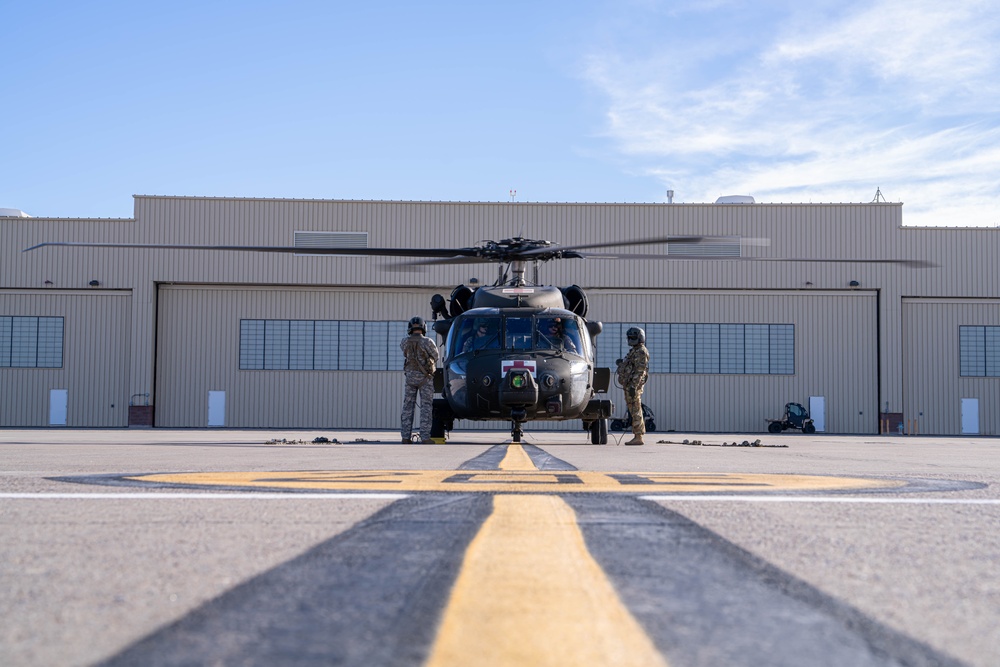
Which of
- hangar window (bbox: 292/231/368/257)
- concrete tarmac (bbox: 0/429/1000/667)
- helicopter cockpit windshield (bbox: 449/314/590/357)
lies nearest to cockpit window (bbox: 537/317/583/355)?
helicopter cockpit windshield (bbox: 449/314/590/357)

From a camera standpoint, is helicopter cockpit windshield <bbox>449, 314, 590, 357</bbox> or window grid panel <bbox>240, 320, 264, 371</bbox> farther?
window grid panel <bbox>240, 320, 264, 371</bbox>

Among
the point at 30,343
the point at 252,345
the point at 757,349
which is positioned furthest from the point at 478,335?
the point at 30,343

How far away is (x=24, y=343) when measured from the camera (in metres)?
36.7

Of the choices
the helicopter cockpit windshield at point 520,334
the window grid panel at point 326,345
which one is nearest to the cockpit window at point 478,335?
the helicopter cockpit windshield at point 520,334

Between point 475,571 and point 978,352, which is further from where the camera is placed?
point 978,352

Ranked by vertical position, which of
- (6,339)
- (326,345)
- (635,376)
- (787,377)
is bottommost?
(635,376)

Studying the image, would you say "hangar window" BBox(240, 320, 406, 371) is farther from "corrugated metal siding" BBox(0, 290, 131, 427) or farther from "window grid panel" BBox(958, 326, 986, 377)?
"window grid panel" BBox(958, 326, 986, 377)

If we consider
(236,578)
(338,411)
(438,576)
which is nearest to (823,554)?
(438,576)

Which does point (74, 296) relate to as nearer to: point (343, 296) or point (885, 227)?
point (343, 296)

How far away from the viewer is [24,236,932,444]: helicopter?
15234mm

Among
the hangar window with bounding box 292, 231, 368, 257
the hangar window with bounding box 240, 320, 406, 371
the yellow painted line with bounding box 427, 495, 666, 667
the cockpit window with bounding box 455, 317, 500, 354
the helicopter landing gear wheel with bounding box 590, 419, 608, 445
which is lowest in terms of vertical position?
the helicopter landing gear wheel with bounding box 590, 419, 608, 445

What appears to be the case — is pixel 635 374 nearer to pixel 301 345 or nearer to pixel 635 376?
pixel 635 376

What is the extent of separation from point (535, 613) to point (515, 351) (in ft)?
43.4

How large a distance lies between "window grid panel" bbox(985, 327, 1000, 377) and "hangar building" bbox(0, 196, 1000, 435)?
83 mm
